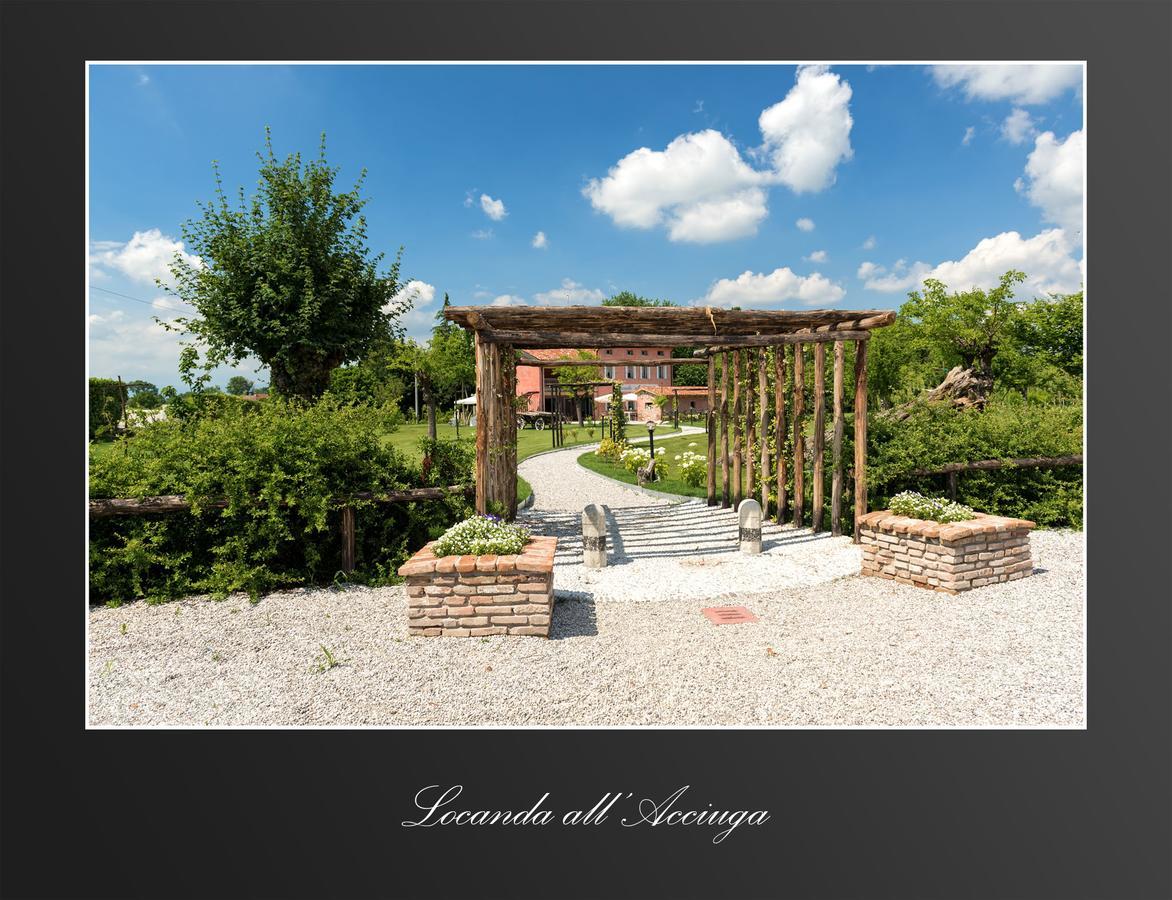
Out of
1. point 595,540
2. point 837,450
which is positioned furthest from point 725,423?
point 595,540

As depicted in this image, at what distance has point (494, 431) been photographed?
8.03 m

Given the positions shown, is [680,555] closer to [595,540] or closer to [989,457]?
[595,540]

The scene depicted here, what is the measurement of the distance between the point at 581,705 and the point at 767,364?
318 inches

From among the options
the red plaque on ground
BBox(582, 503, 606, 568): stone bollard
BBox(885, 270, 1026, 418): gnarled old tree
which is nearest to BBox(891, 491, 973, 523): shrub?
the red plaque on ground

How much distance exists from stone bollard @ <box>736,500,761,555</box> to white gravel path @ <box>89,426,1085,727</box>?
3.86ft

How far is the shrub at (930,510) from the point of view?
20.8 feet

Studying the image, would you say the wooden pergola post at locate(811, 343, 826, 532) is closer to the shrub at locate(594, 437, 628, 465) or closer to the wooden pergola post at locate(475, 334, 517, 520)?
the wooden pergola post at locate(475, 334, 517, 520)

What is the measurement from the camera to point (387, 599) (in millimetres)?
5859

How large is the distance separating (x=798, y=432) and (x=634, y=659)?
241 inches

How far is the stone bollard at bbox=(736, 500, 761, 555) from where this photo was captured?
786cm

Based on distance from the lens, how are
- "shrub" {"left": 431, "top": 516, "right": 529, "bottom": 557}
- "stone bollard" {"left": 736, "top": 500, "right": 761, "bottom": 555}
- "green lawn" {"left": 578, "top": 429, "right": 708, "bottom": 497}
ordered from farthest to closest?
"green lawn" {"left": 578, "top": 429, "right": 708, "bottom": 497} → "stone bollard" {"left": 736, "top": 500, "right": 761, "bottom": 555} → "shrub" {"left": 431, "top": 516, "right": 529, "bottom": 557}

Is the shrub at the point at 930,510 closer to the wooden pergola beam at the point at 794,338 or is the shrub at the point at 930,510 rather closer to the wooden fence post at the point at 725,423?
the wooden pergola beam at the point at 794,338

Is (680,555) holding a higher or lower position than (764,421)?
lower

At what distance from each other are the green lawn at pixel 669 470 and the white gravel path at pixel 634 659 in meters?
6.99
